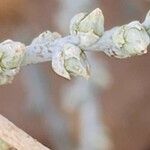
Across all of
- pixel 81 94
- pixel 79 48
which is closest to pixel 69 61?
pixel 79 48

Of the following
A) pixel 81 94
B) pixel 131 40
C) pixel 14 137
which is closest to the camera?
pixel 131 40

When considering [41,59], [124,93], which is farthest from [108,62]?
[41,59]

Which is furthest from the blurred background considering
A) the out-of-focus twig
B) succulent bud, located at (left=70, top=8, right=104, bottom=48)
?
succulent bud, located at (left=70, top=8, right=104, bottom=48)

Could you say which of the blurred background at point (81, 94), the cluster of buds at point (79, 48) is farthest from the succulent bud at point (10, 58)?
the blurred background at point (81, 94)

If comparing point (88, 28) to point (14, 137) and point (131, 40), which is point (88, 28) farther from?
point (14, 137)

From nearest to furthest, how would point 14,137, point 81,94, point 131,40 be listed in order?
point 131,40
point 14,137
point 81,94
